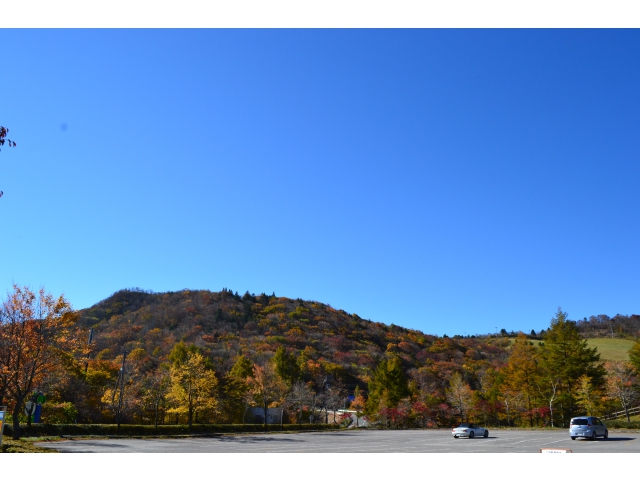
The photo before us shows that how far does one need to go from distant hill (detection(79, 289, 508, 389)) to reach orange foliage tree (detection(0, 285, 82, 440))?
5020 cm

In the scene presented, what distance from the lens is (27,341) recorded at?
26.8 meters

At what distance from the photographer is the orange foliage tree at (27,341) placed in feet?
85.7

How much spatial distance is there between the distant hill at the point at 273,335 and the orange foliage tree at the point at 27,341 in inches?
1976

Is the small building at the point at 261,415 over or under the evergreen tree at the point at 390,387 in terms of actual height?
under

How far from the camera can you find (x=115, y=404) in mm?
43031

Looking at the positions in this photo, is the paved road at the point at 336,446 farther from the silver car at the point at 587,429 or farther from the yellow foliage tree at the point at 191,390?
the yellow foliage tree at the point at 191,390

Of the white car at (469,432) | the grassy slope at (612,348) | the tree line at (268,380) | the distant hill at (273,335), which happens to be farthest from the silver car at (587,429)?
the grassy slope at (612,348)

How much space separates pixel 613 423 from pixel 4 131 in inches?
1944

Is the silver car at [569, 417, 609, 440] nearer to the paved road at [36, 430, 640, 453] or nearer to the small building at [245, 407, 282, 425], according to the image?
the paved road at [36, 430, 640, 453]


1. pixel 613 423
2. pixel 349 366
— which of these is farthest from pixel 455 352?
pixel 613 423

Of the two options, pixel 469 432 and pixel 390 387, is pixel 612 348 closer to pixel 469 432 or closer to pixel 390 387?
pixel 390 387

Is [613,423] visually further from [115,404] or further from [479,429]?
[115,404]

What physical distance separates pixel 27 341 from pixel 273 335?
9123 cm
